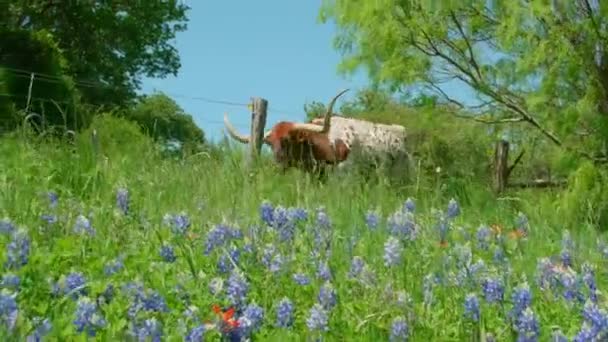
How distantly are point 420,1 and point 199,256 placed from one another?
8.34m

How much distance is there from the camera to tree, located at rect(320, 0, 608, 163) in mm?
10961

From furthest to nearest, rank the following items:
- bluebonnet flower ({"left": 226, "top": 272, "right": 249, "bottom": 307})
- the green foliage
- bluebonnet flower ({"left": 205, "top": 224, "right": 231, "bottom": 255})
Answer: the green foliage < bluebonnet flower ({"left": 205, "top": 224, "right": 231, "bottom": 255}) < bluebonnet flower ({"left": 226, "top": 272, "right": 249, "bottom": 307})

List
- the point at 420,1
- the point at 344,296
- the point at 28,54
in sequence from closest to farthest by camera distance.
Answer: the point at 344,296 → the point at 420,1 → the point at 28,54

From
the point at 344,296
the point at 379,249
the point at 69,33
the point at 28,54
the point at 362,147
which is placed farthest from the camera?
the point at 69,33

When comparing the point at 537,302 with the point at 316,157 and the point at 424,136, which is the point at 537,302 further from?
the point at 424,136

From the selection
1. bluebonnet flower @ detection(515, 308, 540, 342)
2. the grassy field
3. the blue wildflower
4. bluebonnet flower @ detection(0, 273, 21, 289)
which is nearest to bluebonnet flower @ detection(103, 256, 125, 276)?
the grassy field

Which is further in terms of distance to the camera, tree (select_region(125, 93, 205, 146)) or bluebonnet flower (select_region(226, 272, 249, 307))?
tree (select_region(125, 93, 205, 146))

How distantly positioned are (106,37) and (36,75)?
8.74 m

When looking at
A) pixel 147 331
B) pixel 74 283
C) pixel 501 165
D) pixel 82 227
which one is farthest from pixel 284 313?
pixel 501 165

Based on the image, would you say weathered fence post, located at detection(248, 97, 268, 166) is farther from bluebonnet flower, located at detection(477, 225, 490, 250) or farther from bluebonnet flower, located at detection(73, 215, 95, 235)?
bluebonnet flower, located at detection(73, 215, 95, 235)

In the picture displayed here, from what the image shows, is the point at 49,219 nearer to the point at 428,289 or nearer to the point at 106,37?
the point at 428,289

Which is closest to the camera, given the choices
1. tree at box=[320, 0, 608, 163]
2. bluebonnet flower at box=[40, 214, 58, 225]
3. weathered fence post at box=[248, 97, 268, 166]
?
bluebonnet flower at box=[40, 214, 58, 225]

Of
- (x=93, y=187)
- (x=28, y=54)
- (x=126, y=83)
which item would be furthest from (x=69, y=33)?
(x=93, y=187)

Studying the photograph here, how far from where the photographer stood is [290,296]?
11.6ft
